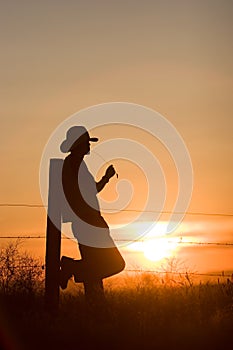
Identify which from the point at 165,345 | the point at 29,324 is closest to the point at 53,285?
the point at 29,324

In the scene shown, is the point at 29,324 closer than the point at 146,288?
Yes

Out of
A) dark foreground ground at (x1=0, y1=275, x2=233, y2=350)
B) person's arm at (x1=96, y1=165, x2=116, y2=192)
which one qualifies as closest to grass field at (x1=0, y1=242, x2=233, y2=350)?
dark foreground ground at (x1=0, y1=275, x2=233, y2=350)

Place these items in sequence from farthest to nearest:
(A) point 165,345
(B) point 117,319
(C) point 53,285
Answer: (C) point 53,285, (B) point 117,319, (A) point 165,345

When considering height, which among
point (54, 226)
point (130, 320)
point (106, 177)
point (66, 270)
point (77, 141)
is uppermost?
point (77, 141)

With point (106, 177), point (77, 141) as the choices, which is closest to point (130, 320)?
point (106, 177)

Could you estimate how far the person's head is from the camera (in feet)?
30.2

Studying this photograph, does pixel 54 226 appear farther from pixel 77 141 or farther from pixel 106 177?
pixel 77 141

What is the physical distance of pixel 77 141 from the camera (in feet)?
30.2

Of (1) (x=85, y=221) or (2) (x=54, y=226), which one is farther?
(2) (x=54, y=226)

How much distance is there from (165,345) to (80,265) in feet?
6.46

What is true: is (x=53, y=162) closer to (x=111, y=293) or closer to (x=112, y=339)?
(x=111, y=293)

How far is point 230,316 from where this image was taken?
8727 mm

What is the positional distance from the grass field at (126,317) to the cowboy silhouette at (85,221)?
344mm

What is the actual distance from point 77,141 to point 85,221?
99 cm
